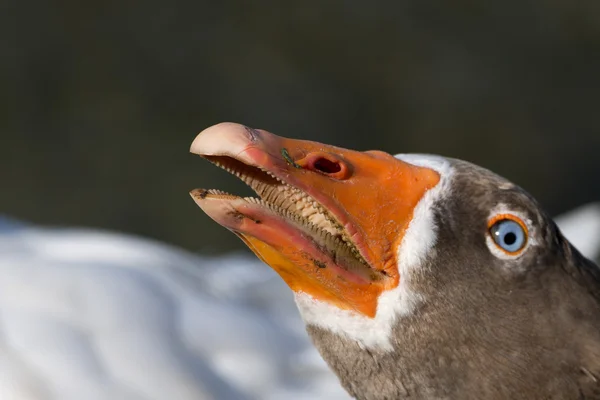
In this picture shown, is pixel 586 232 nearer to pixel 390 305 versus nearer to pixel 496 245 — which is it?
pixel 496 245

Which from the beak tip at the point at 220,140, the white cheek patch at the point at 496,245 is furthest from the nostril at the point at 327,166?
the white cheek patch at the point at 496,245

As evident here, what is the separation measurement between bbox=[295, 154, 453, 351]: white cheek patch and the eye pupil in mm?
144

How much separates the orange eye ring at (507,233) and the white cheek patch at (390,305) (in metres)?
0.12

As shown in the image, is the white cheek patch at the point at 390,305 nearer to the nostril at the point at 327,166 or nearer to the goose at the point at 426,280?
the goose at the point at 426,280

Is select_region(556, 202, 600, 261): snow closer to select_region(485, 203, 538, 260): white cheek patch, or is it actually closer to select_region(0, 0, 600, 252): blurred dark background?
select_region(0, 0, 600, 252): blurred dark background

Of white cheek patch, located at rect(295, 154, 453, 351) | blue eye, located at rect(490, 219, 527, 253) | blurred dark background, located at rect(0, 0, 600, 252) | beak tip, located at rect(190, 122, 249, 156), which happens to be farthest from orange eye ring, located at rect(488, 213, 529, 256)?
blurred dark background, located at rect(0, 0, 600, 252)

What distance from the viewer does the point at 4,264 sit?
2.97 meters

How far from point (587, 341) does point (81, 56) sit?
465 centimetres

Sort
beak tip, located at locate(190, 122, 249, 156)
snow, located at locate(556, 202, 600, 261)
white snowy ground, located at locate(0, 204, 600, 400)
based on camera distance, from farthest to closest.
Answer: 1. snow, located at locate(556, 202, 600, 261)
2. white snowy ground, located at locate(0, 204, 600, 400)
3. beak tip, located at locate(190, 122, 249, 156)

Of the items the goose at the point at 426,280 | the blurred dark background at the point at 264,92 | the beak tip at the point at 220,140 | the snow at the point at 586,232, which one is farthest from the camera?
the blurred dark background at the point at 264,92

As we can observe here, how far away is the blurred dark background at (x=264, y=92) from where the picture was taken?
19.1 ft

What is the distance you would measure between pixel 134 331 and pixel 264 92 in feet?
11.2

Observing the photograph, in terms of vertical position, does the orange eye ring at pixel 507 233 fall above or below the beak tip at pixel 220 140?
below

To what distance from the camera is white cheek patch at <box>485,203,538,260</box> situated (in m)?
1.84
